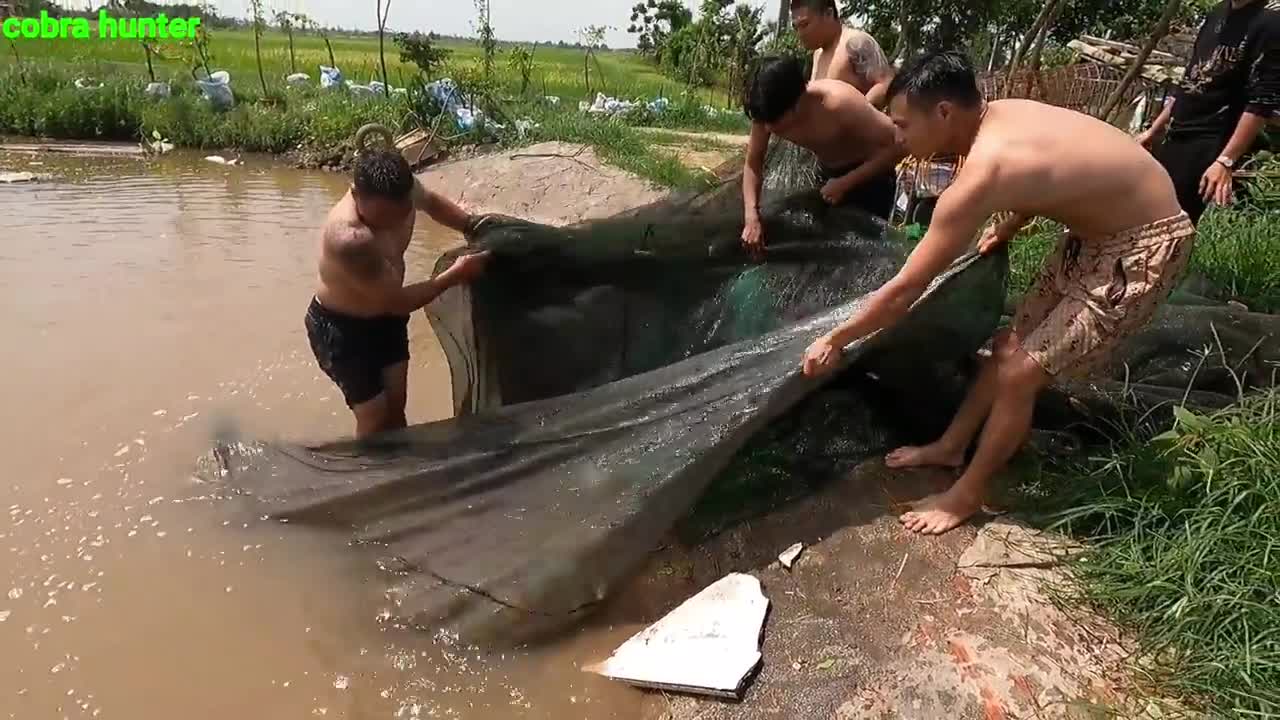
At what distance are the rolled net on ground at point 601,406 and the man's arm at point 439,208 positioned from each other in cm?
14

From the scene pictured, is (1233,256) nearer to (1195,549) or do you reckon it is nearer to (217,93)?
(1195,549)

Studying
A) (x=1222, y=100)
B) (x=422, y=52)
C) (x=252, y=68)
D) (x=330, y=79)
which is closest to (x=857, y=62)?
(x=1222, y=100)

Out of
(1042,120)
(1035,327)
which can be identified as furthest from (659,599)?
(1042,120)

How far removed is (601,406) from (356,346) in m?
1.09

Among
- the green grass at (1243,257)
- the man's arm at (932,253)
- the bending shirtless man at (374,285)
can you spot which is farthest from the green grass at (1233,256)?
the bending shirtless man at (374,285)

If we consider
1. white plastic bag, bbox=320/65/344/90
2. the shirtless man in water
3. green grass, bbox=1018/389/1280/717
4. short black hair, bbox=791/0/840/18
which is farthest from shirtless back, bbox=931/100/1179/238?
white plastic bag, bbox=320/65/344/90

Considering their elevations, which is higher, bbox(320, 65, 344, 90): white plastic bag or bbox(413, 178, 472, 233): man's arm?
bbox(320, 65, 344, 90): white plastic bag

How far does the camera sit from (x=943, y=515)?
2543mm

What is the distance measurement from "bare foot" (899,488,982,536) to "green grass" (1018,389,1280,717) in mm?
255

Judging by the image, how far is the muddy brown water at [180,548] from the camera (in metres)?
2.36

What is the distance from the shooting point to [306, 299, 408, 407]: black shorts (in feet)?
9.90

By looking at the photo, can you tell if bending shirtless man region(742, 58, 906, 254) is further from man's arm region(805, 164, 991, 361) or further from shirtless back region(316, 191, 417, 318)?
shirtless back region(316, 191, 417, 318)

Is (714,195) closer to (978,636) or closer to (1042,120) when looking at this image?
(1042,120)

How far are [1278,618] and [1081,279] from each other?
99 cm
